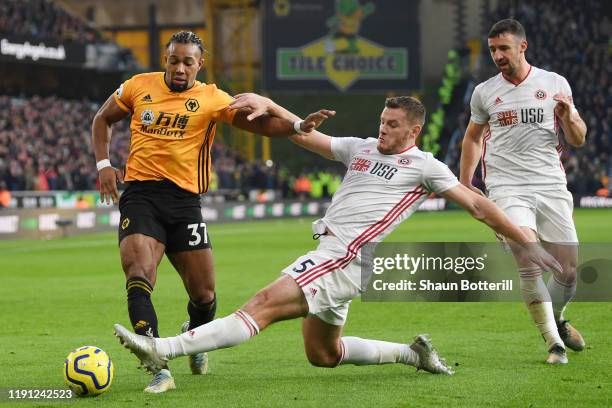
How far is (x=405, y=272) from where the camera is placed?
33.4 feet

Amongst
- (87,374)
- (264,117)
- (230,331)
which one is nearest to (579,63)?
(264,117)

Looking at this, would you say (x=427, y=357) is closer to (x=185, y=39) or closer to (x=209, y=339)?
(x=209, y=339)

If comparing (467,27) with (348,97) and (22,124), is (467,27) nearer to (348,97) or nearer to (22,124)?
(348,97)

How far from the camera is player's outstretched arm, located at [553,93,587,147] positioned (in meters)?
7.71

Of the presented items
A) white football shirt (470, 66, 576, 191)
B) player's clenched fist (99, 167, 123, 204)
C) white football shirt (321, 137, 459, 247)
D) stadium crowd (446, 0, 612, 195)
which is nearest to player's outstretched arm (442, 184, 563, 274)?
white football shirt (321, 137, 459, 247)

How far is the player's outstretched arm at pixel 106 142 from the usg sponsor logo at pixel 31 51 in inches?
1347

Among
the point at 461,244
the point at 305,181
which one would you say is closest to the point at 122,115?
the point at 461,244

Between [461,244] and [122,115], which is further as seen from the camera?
[461,244]

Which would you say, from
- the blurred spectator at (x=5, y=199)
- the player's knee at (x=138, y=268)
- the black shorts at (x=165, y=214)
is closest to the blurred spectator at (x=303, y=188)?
the blurred spectator at (x=5, y=199)

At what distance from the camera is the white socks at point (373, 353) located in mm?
7105

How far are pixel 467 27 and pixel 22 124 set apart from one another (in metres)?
24.2

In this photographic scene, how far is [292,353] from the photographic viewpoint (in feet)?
27.8

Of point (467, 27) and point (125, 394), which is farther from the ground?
point (467, 27)

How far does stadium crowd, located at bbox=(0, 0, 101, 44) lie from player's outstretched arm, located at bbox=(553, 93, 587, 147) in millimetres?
35631
